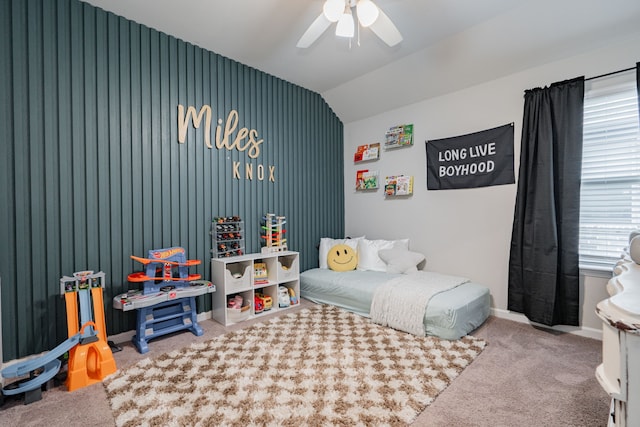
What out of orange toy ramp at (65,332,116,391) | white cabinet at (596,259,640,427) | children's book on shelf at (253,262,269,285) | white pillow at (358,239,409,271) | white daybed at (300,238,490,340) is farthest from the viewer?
white pillow at (358,239,409,271)

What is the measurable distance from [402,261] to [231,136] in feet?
7.43

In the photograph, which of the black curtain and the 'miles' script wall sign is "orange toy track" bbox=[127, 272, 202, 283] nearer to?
the 'miles' script wall sign

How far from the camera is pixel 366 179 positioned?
3965 millimetres

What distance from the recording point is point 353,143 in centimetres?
417

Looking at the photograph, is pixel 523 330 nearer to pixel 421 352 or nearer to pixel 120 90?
pixel 421 352

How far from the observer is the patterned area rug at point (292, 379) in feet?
4.84

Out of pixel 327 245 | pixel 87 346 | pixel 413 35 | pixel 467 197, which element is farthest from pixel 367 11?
pixel 87 346

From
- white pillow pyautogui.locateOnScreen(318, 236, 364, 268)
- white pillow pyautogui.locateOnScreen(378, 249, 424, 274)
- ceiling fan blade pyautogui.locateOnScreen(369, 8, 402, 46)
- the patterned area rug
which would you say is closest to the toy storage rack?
the patterned area rug

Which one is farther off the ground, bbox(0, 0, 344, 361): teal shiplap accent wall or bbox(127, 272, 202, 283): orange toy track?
bbox(0, 0, 344, 361): teal shiplap accent wall

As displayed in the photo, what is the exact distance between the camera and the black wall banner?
9.30 feet

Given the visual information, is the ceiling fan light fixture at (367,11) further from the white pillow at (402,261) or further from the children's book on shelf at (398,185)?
the white pillow at (402,261)

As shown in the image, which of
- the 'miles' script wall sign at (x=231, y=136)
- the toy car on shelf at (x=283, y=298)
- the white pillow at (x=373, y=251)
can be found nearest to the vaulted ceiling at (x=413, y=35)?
the 'miles' script wall sign at (x=231, y=136)

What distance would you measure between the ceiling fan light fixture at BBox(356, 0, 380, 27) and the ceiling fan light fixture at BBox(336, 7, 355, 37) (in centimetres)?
9

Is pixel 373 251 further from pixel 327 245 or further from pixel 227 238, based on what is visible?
pixel 227 238
